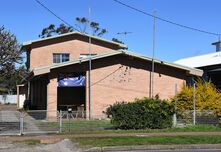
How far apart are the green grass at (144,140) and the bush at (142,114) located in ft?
12.5

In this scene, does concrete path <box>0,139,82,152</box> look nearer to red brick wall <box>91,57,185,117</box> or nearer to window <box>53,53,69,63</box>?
red brick wall <box>91,57,185,117</box>

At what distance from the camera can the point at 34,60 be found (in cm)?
4678

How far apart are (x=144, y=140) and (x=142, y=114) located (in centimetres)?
511

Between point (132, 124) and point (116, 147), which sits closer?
point (116, 147)

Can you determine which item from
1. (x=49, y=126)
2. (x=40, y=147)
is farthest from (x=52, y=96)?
(x=40, y=147)

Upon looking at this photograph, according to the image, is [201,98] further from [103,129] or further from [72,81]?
[72,81]

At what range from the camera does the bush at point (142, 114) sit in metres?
23.9

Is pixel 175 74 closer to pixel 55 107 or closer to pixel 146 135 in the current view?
pixel 55 107

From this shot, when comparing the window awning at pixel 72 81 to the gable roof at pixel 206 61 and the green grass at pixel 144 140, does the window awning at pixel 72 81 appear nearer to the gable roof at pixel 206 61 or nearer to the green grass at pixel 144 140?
the gable roof at pixel 206 61

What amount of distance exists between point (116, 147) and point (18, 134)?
6.27m

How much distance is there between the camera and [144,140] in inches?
749

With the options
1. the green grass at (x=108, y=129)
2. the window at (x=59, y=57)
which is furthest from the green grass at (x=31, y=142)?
the window at (x=59, y=57)

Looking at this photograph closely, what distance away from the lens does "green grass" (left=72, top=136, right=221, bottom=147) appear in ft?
59.6

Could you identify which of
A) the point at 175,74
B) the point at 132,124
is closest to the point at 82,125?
the point at 132,124
